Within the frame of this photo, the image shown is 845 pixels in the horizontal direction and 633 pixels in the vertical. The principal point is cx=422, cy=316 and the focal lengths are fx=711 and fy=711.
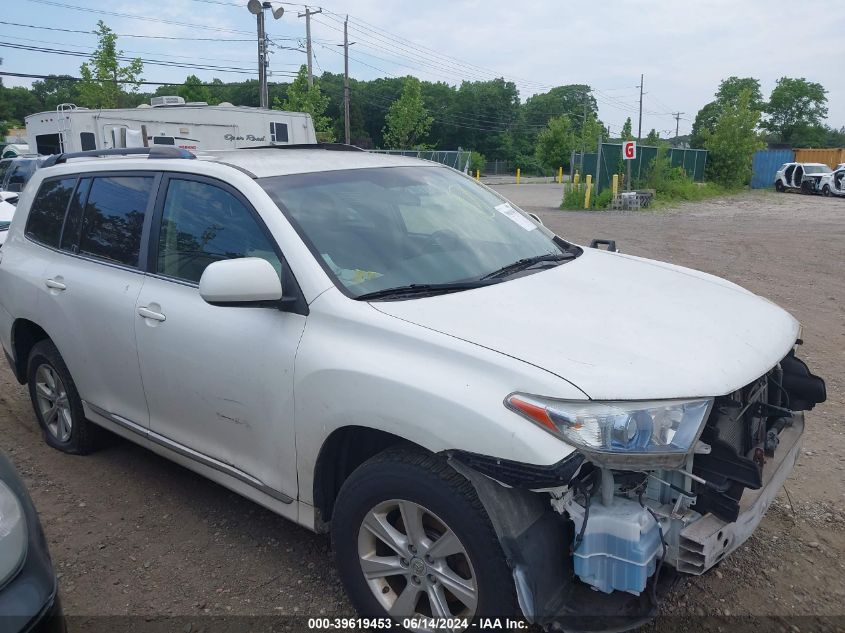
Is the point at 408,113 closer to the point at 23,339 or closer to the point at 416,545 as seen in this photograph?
the point at 23,339

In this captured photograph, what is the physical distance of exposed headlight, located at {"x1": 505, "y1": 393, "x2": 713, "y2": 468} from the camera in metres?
2.11

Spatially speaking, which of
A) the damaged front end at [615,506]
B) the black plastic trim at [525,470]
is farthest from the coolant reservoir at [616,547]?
the black plastic trim at [525,470]

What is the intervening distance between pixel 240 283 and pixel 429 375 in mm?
816

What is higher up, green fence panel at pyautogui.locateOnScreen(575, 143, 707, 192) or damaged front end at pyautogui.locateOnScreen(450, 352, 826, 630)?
green fence panel at pyautogui.locateOnScreen(575, 143, 707, 192)

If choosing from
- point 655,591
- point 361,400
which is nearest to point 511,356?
point 361,400

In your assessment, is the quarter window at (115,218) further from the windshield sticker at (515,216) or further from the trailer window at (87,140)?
the trailer window at (87,140)

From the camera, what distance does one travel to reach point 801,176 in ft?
106

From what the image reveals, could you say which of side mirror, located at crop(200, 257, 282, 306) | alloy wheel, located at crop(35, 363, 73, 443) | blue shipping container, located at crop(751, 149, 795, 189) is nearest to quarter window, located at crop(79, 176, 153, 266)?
Answer: alloy wheel, located at crop(35, 363, 73, 443)

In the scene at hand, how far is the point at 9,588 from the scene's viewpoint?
2.03 m

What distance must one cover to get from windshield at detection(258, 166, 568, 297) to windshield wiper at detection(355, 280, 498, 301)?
0.10 feet

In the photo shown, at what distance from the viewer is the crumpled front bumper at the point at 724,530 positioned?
7.14 ft

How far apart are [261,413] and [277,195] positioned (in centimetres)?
92

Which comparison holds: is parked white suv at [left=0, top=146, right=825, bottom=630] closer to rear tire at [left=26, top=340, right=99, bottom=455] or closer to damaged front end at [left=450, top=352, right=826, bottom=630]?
damaged front end at [left=450, top=352, right=826, bottom=630]

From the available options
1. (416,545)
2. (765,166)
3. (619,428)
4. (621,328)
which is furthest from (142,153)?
(765,166)
